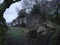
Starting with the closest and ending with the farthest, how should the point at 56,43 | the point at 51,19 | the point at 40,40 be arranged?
the point at 56,43 → the point at 40,40 → the point at 51,19

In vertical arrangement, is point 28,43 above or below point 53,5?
below

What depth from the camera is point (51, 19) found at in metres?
9.38

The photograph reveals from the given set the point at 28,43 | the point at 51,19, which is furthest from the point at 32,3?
the point at 28,43

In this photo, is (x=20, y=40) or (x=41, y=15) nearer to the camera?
(x=20, y=40)

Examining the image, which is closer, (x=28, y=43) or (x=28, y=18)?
(x=28, y=43)

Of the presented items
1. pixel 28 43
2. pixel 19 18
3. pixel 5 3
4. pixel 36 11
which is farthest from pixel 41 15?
pixel 5 3

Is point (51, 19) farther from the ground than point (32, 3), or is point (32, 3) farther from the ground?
point (32, 3)

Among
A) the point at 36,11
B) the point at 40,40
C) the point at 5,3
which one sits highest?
the point at 5,3

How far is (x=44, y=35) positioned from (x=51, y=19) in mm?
2042

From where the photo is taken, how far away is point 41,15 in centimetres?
945

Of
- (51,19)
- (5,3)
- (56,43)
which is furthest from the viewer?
(51,19)

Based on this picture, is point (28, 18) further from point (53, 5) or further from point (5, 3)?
point (5, 3)

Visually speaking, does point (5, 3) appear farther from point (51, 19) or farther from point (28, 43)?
point (51, 19)

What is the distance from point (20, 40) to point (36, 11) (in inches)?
111
